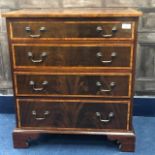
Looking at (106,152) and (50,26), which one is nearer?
(50,26)

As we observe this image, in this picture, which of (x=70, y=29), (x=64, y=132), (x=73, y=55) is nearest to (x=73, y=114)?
(x=64, y=132)

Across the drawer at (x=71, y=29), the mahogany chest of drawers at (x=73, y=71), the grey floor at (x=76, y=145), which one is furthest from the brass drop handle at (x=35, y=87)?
the grey floor at (x=76, y=145)

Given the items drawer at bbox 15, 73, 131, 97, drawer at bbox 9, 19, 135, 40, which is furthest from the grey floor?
drawer at bbox 9, 19, 135, 40

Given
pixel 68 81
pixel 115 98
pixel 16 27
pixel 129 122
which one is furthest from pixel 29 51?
pixel 129 122

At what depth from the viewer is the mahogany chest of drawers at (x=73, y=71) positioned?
173 centimetres

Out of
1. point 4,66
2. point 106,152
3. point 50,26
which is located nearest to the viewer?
point 50,26

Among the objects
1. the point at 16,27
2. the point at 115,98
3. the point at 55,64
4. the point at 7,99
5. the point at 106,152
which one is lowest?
the point at 106,152

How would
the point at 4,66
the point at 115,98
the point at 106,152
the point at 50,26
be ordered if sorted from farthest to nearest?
1. the point at 4,66
2. the point at 106,152
3. the point at 115,98
4. the point at 50,26

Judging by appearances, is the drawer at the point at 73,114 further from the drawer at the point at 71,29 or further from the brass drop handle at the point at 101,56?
the drawer at the point at 71,29

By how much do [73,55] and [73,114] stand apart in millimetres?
395

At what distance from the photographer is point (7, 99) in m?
2.48

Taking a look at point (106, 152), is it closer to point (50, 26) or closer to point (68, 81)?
point (68, 81)

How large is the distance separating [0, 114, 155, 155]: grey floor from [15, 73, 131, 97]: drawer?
400mm

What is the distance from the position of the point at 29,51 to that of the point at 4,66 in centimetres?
69
